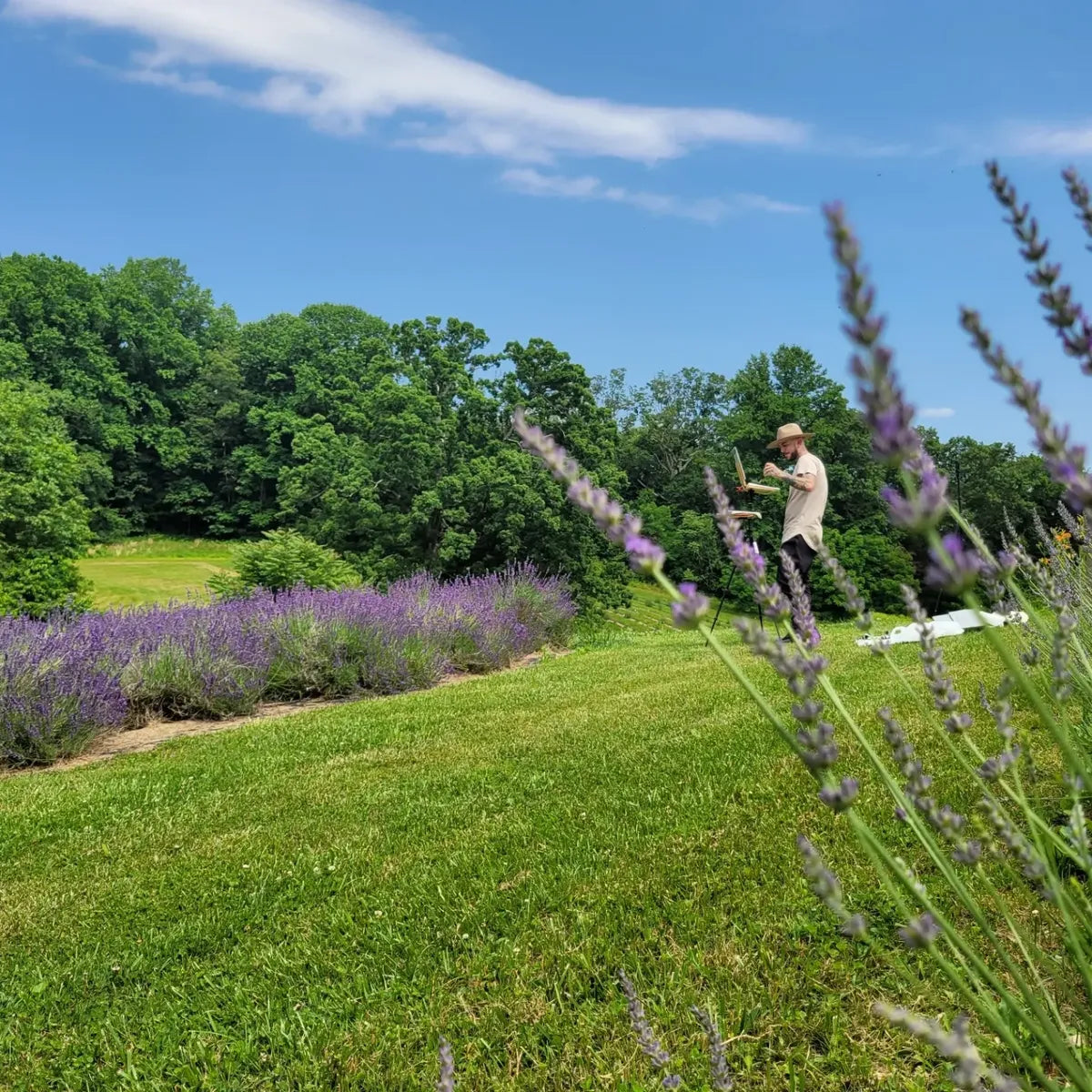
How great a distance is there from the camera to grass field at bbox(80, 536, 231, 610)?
71.2 ft

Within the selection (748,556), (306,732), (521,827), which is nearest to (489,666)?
(306,732)

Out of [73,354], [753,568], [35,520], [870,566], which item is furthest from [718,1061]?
[73,354]

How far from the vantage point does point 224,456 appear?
149ft

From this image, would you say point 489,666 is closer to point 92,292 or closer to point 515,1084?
point 515,1084

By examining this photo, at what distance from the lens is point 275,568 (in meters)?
13.0

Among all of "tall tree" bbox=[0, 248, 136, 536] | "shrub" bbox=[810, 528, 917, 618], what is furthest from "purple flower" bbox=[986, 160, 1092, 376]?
"tall tree" bbox=[0, 248, 136, 536]

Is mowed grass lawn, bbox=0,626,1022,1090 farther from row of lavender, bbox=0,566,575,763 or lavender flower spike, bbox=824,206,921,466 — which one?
row of lavender, bbox=0,566,575,763

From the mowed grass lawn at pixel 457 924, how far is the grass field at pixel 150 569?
297 inches

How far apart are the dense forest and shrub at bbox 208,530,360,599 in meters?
3.25

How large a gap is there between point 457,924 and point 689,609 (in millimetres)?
2679

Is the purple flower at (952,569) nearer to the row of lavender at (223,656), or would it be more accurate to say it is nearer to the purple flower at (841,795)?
the purple flower at (841,795)

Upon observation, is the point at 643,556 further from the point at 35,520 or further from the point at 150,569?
the point at 150,569

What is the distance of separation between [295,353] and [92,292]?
10884 mm

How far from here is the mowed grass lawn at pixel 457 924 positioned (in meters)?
2.35
